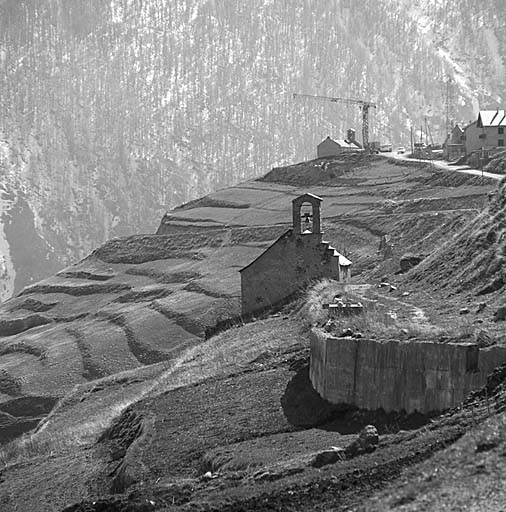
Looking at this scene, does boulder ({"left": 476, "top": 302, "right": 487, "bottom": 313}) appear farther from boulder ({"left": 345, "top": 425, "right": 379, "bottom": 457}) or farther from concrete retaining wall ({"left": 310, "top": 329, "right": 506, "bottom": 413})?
boulder ({"left": 345, "top": 425, "right": 379, "bottom": 457})

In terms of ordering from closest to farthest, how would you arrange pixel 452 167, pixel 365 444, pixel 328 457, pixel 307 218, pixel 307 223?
pixel 365 444 < pixel 328 457 < pixel 307 218 < pixel 307 223 < pixel 452 167

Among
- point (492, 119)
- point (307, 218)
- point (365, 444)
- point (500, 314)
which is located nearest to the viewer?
point (365, 444)

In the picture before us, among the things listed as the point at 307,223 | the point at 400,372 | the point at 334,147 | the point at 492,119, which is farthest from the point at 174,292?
the point at 334,147

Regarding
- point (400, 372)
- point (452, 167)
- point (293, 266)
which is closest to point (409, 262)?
point (293, 266)

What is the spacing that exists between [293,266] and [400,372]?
29396 millimetres

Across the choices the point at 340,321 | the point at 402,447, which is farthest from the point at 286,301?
the point at 402,447

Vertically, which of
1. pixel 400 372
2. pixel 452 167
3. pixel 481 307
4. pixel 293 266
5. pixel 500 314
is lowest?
pixel 452 167

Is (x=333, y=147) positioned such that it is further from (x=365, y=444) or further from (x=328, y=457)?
(x=365, y=444)

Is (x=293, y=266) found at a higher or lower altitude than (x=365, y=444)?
lower

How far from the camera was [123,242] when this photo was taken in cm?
11912

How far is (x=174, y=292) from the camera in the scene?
295 feet

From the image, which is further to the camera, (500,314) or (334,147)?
(334,147)

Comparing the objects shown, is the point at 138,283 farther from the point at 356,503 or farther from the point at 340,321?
the point at 356,503

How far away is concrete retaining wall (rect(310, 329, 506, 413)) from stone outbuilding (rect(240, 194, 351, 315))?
25.5 metres
